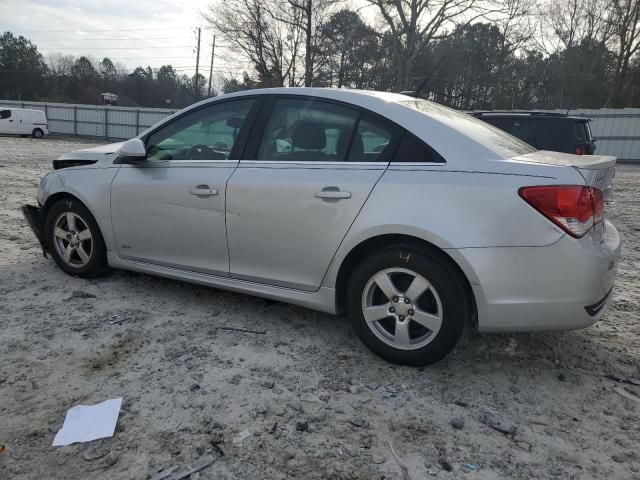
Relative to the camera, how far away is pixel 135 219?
3.83 meters

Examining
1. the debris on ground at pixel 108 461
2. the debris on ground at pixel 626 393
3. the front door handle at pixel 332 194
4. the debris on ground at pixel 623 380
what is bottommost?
the debris on ground at pixel 108 461

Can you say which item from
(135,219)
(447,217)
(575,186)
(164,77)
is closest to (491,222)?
(447,217)

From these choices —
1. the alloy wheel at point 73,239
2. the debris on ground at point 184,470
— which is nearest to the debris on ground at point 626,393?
the debris on ground at point 184,470

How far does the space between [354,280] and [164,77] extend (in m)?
72.9

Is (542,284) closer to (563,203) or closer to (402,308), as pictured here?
(563,203)

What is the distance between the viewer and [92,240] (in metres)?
4.11

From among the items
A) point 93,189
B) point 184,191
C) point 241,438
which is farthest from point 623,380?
point 93,189

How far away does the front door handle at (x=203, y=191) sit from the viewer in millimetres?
3429

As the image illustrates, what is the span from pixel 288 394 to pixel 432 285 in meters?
1.00

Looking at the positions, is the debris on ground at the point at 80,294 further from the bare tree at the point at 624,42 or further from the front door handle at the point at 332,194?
the bare tree at the point at 624,42

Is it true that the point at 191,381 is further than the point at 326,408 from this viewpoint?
Yes

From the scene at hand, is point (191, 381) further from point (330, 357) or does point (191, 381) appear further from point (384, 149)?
point (384, 149)

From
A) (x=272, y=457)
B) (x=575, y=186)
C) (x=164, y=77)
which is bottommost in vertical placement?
(x=272, y=457)

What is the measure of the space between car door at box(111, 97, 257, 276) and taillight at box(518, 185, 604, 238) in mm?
1959
